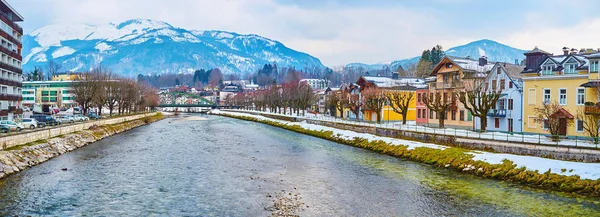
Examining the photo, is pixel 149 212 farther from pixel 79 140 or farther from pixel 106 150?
pixel 79 140

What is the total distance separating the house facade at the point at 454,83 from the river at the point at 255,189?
22579 millimetres

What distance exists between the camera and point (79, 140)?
48562mm

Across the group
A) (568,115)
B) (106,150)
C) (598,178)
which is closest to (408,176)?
(598,178)

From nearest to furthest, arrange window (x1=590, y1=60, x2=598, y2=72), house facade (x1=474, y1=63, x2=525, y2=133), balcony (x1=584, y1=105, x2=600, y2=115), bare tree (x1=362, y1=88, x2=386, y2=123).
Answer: balcony (x1=584, y1=105, x2=600, y2=115), window (x1=590, y1=60, x2=598, y2=72), house facade (x1=474, y1=63, x2=525, y2=133), bare tree (x1=362, y1=88, x2=386, y2=123)

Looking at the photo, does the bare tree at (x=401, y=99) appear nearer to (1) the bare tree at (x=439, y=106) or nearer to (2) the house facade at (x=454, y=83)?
(2) the house facade at (x=454, y=83)

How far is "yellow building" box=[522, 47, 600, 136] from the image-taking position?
3947cm

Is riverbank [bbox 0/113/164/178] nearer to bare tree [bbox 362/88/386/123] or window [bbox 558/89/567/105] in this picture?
bare tree [bbox 362/88/386/123]

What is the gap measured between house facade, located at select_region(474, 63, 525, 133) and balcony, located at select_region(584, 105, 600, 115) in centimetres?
910

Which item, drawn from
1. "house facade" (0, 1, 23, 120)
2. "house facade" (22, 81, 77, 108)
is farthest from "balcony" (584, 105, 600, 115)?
"house facade" (22, 81, 77, 108)

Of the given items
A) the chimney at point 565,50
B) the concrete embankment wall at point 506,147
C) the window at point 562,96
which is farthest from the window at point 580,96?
the chimney at point 565,50

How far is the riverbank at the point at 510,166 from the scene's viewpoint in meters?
24.8

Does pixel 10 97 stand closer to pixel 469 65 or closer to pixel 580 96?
pixel 469 65

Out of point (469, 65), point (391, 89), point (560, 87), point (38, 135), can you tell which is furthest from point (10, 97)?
point (560, 87)

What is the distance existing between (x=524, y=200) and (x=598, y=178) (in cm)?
534
